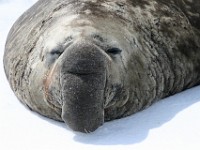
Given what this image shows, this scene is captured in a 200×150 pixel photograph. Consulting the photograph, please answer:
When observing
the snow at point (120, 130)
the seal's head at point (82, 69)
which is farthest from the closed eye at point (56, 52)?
the snow at point (120, 130)

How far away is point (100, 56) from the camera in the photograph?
3381 millimetres

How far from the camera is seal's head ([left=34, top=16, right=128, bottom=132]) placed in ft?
10.7

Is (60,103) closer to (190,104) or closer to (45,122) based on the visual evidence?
(45,122)

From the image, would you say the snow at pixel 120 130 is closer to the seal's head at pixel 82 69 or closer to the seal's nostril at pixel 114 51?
the seal's head at pixel 82 69

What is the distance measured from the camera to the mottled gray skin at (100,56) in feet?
10.8

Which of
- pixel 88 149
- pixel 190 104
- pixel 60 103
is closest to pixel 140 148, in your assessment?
pixel 88 149

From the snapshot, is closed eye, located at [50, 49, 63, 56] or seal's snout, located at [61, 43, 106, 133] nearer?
seal's snout, located at [61, 43, 106, 133]

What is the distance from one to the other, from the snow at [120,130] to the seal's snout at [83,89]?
0.41 ft

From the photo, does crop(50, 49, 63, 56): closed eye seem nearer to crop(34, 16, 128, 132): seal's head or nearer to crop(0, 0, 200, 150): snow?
crop(34, 16, 128, 132): seal's head

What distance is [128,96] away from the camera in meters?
3.61

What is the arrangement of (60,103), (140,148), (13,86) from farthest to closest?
(13,86)
(60,103)
(140,148)

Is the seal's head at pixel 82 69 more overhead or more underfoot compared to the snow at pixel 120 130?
more overhead

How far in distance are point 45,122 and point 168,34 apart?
1.07 metres

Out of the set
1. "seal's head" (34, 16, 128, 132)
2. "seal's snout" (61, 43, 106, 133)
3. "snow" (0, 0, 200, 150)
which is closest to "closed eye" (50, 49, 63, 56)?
"seal's head" (34, 16, 128, 132)
